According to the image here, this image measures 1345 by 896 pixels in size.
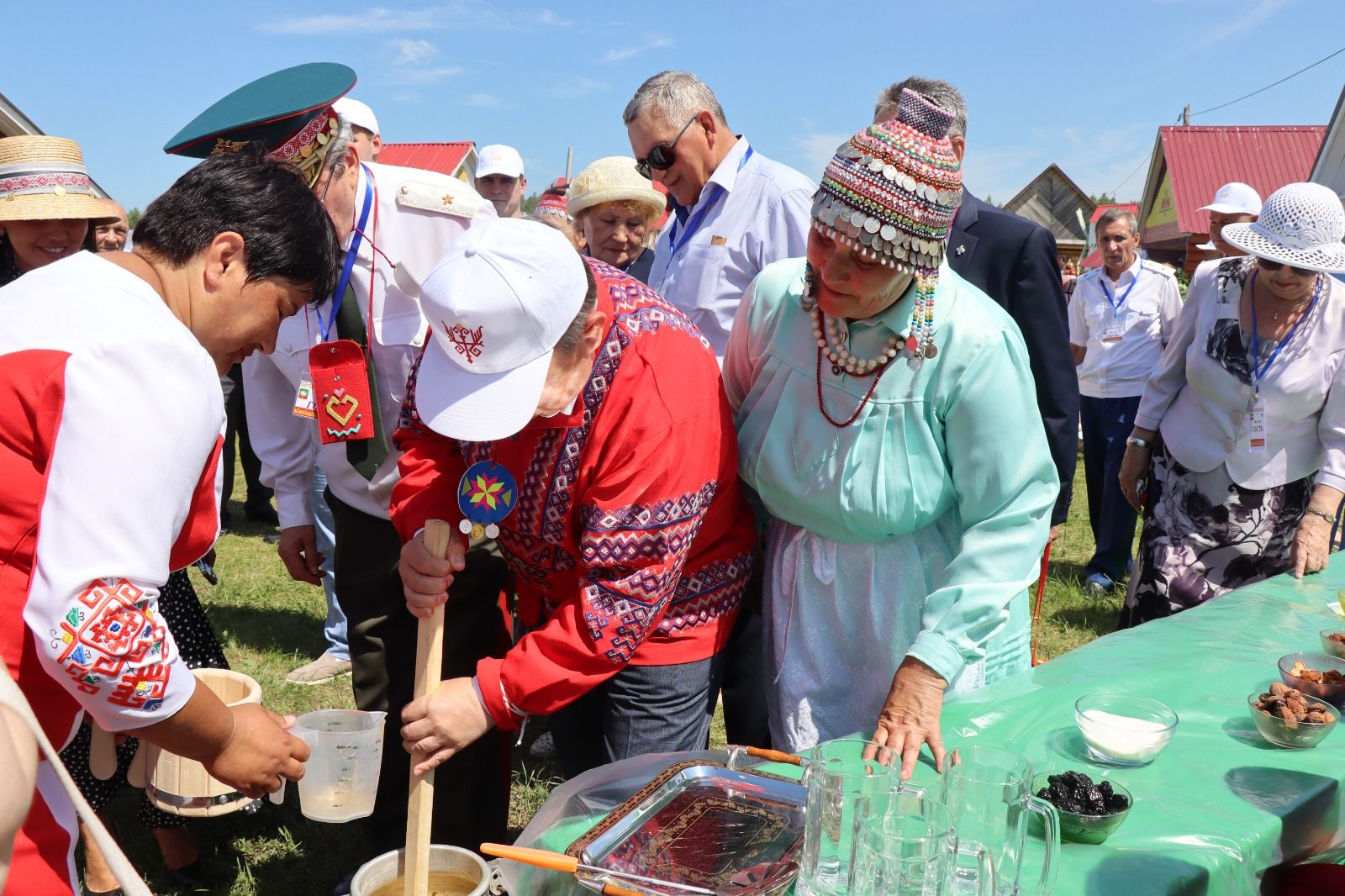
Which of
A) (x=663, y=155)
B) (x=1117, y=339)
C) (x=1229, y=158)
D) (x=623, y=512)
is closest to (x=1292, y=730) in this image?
(x=623, y=512)

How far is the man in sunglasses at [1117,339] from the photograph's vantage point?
6.17 meters

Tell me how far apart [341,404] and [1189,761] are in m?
1.88

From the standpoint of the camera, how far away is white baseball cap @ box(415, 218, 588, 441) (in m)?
1.61

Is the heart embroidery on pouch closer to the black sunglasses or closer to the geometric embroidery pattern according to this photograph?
the geometric embroidery pattern

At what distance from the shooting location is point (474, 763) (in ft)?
8.38

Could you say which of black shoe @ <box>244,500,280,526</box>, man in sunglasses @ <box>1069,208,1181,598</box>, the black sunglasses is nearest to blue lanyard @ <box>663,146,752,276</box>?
the black sunglasses

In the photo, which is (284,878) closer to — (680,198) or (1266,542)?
(680,198)

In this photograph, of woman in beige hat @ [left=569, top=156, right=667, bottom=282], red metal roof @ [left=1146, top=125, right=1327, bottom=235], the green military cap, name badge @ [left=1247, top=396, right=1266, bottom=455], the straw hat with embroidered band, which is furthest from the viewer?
red metal roof @ [left=1146, top=125, right=1327, bottom=235]

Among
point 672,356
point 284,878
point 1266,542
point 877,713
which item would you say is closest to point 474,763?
point 284,878

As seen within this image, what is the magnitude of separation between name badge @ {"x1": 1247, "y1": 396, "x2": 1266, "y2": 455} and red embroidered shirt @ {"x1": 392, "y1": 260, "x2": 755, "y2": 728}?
2075 millimetres

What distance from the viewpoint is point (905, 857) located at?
1256 millimetres

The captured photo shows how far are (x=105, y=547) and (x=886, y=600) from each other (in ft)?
4.29

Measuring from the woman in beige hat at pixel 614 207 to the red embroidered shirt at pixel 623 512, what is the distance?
89.0 inches

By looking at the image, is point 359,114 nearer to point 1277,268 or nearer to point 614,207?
point 614,207
